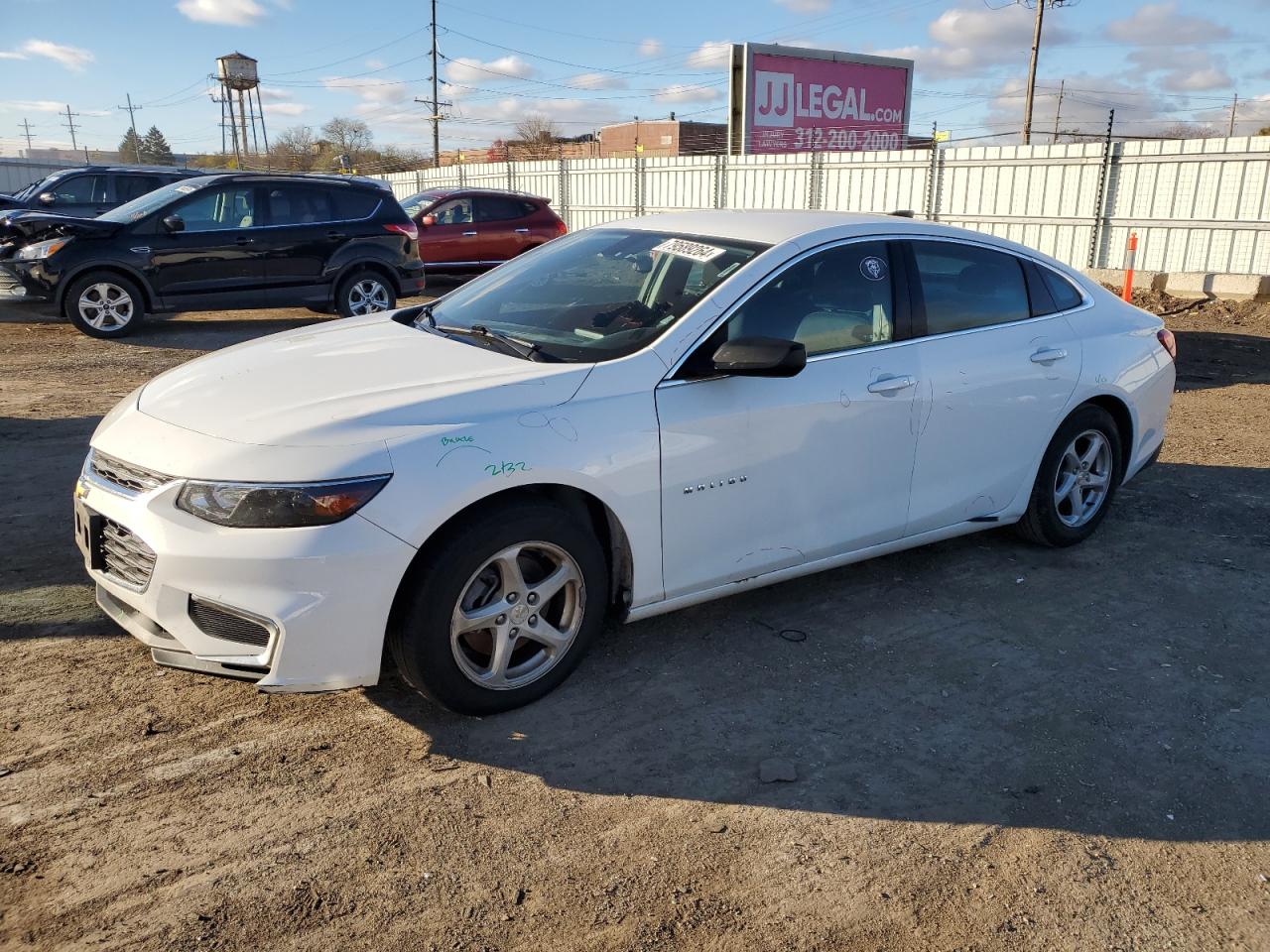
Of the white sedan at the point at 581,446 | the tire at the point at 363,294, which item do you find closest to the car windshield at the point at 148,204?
the tire at the point at 363,294

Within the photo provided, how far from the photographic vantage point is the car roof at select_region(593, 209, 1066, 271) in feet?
14.1

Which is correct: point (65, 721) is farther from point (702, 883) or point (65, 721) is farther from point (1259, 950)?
point (1259, 950)

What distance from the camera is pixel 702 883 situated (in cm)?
279

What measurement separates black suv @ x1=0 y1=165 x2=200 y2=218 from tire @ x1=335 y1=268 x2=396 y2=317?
15.1 feet

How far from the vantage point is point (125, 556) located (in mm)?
3297

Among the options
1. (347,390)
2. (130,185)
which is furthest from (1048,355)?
(130,185)

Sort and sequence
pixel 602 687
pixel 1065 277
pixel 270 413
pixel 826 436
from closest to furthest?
pixel 270 413
pixel 602 687
pixel 826 436
pixel 1065 277

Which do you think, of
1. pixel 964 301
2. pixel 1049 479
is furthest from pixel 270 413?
pixel 1049 479

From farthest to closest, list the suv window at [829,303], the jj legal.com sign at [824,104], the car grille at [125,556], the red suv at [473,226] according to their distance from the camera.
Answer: the jj legal.com sign at [824,104] < the red suv at [473,226] < the suv window at [829,303] < the car grille at [125,556]

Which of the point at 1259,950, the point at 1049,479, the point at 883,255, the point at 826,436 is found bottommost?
the point at 1259,950

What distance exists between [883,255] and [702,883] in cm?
283

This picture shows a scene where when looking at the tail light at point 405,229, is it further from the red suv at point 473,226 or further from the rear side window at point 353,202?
the red suv at point 473,226

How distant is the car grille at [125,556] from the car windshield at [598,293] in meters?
1.48

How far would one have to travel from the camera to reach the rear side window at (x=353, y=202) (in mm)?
12109
